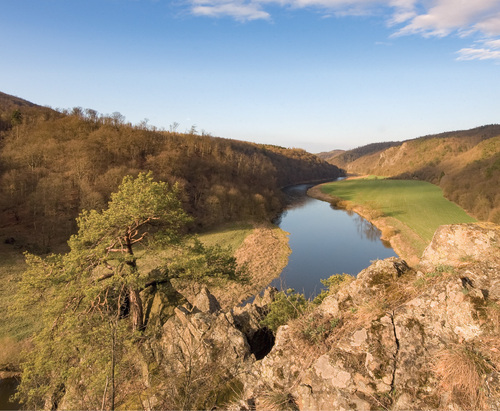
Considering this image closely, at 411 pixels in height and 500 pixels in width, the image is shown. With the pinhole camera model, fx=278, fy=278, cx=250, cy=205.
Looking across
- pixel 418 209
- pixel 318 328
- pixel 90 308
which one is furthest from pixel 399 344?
pixel 418 209

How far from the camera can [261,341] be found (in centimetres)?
1034

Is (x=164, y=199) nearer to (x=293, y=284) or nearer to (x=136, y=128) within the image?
(x=293, y=284)

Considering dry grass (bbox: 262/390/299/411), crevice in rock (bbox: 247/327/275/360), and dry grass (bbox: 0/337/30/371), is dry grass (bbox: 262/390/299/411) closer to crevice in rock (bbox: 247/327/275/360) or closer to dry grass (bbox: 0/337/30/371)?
crevice in rock (bbox: 247/327/275/360)

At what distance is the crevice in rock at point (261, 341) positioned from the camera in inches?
392

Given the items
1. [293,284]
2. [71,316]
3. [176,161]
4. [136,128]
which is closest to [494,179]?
[293,284]

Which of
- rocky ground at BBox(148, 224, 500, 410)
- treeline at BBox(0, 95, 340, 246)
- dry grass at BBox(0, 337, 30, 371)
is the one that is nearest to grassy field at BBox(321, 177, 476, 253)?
treeline at BBox(0, 95, 340, 246)

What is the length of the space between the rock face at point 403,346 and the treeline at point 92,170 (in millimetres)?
34752

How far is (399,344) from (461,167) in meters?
97.4

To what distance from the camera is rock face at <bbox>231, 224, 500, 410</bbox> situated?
15.3ft

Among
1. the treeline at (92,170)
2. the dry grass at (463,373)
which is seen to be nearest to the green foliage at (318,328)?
the dry grass at (463,373)

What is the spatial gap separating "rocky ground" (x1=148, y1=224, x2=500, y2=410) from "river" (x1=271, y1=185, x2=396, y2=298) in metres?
11.4

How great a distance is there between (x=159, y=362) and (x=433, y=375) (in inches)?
308

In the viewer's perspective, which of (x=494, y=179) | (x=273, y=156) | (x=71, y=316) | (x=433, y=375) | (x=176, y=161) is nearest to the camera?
(x=433, y=375)

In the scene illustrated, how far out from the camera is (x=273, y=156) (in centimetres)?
14475
